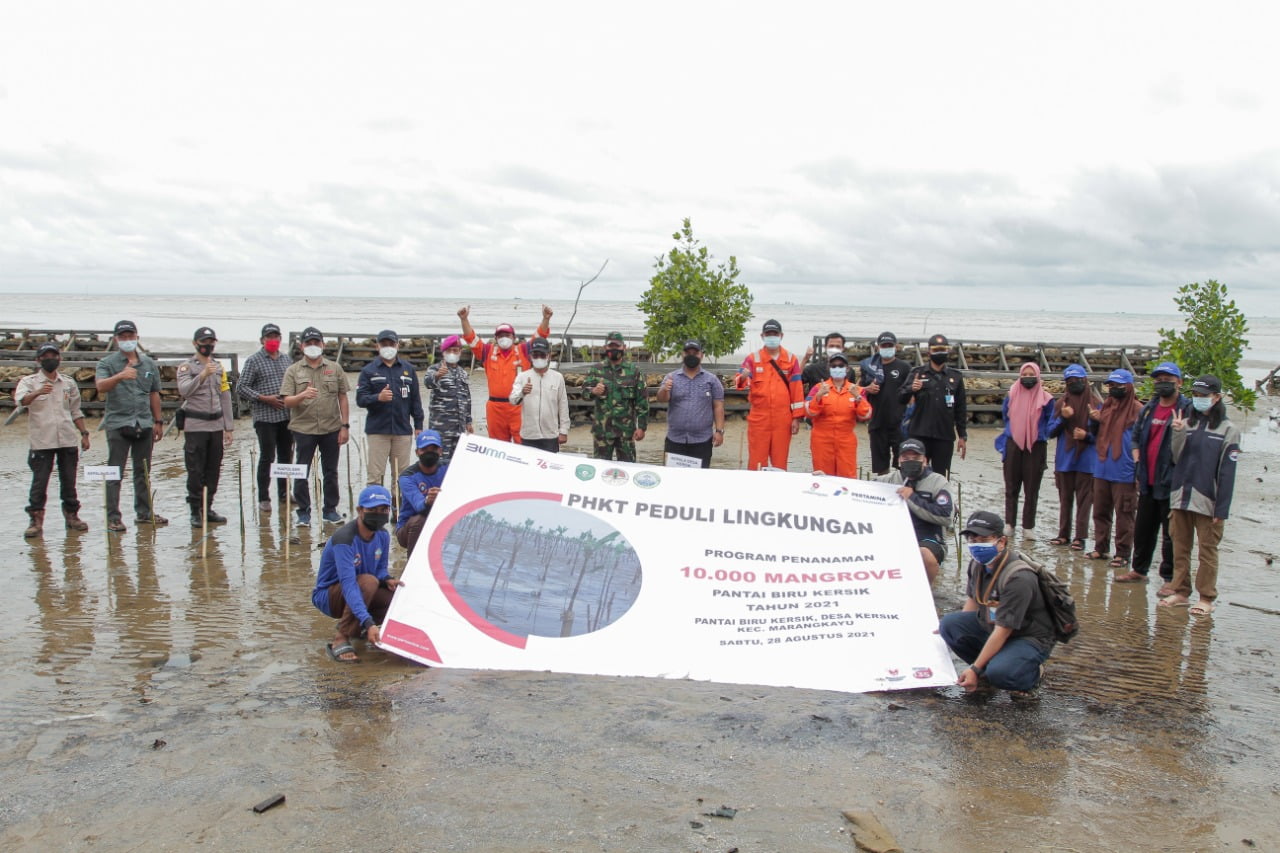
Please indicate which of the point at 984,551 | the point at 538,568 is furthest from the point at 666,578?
the point at 984,551

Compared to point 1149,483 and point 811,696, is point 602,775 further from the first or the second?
point 1149,483

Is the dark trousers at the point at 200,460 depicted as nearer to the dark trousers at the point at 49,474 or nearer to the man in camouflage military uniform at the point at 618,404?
the dark trousers at the point at 49,474

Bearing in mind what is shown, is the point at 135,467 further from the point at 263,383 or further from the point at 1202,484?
the point at 1202,484

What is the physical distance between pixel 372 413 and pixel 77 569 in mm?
3020

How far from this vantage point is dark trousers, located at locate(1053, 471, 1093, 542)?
9250mm

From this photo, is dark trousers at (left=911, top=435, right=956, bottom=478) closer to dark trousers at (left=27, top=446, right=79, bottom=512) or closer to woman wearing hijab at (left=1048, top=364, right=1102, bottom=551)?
woman wearing hijab at (left=1048, top=364, right=1102, bottom=551)

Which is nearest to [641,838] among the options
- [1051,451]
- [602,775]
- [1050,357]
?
[602,775]

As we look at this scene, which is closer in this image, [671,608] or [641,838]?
[641,838]

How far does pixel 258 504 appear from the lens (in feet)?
33.3

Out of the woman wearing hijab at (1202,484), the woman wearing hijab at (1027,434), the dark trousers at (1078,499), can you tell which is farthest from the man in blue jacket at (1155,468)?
the woman wearing hijab at (1027,434)

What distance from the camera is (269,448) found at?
973 centimetres

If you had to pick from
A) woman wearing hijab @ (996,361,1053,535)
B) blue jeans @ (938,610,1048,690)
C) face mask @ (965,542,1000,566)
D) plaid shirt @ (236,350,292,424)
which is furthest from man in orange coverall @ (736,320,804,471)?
plaid shirt @ (236,350,292,424)

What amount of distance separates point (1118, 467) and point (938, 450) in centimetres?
163

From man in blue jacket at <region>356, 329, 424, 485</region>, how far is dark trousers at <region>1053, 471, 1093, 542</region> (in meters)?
6.60
